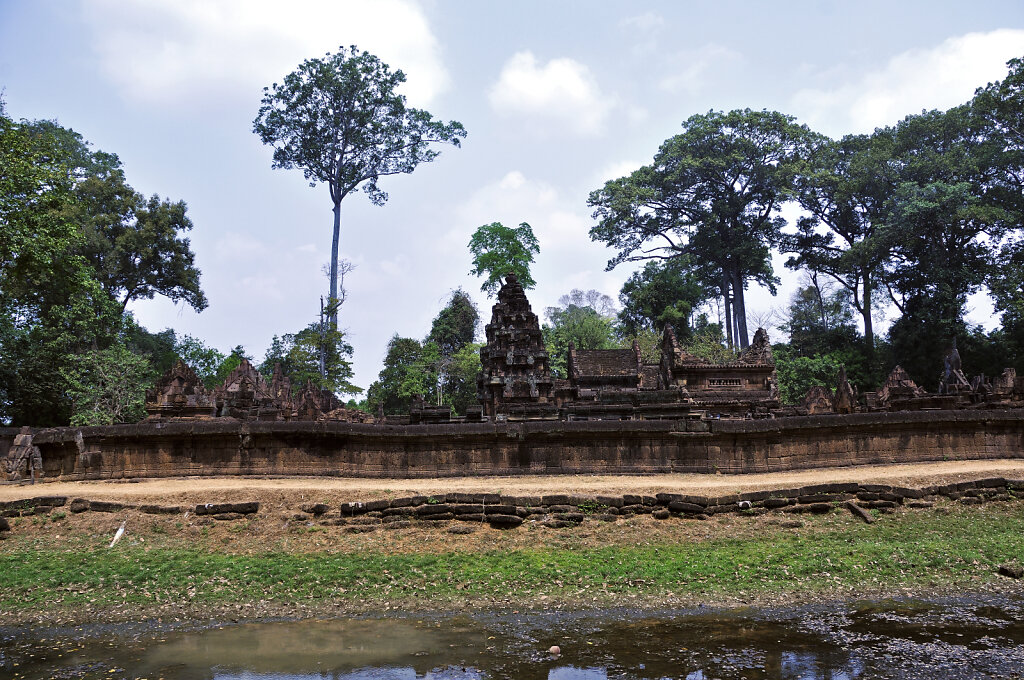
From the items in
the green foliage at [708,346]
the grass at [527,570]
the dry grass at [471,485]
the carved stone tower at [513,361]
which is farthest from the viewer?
the green foliage at [708,346]

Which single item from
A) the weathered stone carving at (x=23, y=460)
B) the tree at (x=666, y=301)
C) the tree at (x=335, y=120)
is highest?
the tree at (x=335, y=120)

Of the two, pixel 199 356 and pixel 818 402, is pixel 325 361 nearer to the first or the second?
pixel 199 356

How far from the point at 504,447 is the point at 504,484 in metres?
1.02

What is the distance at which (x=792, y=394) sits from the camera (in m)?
39.4

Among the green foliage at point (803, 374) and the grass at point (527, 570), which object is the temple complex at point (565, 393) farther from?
the green foliage at point (803, 374)

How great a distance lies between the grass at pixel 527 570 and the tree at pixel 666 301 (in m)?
36.5

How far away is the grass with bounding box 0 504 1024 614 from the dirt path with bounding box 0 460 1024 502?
149 cm

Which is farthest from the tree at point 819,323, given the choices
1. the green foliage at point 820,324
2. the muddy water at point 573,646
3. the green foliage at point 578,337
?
the muddy water at point 573,646

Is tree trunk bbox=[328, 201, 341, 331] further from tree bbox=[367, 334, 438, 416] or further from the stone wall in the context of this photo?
the stone wall

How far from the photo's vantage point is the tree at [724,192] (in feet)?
161

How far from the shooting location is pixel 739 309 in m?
48.6

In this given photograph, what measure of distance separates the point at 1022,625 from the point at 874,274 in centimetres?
4006

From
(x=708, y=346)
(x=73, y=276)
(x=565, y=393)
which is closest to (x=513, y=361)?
(x=565, y=393)

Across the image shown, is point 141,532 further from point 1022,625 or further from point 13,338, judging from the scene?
point 13,338
